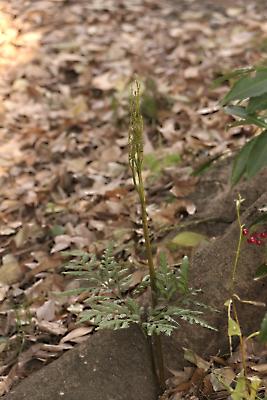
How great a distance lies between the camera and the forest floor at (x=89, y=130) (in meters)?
2.31

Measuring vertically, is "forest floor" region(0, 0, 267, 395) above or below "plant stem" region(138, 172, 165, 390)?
below

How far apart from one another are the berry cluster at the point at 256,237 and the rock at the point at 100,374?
1.35 ft

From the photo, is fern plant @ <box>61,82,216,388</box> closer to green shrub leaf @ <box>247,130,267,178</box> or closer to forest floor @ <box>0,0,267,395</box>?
green shrub leaf @ <box>247,130,267,178</box>

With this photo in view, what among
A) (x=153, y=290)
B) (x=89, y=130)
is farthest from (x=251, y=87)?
(x=89, y=130)

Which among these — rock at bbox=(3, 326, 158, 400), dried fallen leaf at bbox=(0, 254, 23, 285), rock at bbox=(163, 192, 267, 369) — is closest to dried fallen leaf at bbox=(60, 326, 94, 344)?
rock at bbox=(3, 326, 158, 400)

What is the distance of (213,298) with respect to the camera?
5.97 feet

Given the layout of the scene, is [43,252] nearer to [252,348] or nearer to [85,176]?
[85,176]

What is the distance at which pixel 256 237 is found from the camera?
1700 mm

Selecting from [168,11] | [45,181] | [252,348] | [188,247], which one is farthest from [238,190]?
[168,11]

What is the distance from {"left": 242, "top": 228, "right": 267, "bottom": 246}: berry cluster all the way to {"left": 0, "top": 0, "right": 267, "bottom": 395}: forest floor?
476 millimetres

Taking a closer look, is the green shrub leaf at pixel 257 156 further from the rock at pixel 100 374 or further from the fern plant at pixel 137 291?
the rock at pixel 100 374

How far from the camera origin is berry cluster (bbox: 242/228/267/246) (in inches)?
65.5

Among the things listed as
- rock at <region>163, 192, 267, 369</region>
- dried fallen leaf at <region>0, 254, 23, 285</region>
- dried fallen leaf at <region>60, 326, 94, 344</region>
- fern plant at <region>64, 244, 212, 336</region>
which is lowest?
dried fallen leaf at <region>0, 254, 23, 285</region>

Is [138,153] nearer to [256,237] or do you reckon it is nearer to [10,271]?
[256,237]
